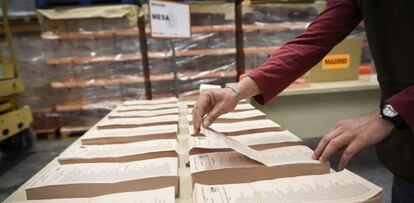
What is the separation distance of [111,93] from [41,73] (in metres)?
0.79

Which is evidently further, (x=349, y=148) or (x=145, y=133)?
(x=145, y=133)

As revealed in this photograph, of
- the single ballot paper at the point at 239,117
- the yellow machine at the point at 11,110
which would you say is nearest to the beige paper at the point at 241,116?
the single ballot paper at the point at 239,117

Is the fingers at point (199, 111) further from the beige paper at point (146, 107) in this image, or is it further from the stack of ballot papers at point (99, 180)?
the beige paper at point (146, 107)

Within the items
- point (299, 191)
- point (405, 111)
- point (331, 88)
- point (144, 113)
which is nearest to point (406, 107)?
point (405, 111)

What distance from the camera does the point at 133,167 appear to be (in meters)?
0.68

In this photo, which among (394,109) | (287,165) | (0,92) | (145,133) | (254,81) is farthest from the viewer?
(0,92)

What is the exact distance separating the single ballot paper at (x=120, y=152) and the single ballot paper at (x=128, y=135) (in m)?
0.04

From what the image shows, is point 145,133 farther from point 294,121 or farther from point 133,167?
point 294,121

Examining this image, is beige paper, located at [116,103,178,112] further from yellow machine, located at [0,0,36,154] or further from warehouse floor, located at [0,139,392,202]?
yellow machine, located at [0,0,36,154]

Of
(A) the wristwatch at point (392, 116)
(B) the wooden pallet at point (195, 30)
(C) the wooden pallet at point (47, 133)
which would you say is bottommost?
(C) the wooden pallet at point (47, 133)

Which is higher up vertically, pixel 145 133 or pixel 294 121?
pixel 145 133

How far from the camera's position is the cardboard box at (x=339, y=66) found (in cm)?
212

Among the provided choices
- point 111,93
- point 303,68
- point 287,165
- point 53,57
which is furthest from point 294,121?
point 53,57

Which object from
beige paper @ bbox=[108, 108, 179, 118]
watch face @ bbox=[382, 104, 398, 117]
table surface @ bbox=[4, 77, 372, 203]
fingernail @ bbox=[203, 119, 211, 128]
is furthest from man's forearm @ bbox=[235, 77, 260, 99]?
beige paper @ bbox=[108, 108, 179, 118]
